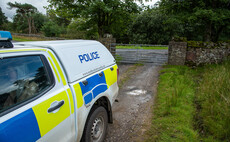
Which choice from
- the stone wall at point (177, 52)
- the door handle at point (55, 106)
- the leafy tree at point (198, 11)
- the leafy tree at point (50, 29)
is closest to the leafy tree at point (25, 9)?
the leafy tree at point (50, 29)

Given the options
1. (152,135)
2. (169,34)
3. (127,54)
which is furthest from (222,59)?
(169,34)

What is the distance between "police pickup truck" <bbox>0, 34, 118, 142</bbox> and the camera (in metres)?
1.62

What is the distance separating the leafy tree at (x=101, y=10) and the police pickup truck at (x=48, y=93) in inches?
335

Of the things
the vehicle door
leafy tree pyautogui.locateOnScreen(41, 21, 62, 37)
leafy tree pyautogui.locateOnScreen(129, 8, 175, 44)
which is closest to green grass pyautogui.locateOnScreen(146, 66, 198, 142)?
the vehicle door

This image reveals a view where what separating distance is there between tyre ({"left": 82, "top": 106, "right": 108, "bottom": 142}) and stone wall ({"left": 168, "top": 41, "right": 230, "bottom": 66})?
28.9 ft

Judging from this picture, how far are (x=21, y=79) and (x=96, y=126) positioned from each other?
1.74 meters

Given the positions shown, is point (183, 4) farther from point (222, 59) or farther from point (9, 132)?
point (9, 132)

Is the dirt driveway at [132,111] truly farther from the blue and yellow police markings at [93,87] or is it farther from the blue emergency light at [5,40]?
the blue emergency light at [5,40]

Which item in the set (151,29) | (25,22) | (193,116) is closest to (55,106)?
(193,116)

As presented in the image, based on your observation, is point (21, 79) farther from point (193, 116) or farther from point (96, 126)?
→ point (193, 116)

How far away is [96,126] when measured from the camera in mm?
3092

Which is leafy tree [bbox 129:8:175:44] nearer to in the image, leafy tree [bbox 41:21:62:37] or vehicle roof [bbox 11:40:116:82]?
leafy tree [bbox 41:21:62:37]

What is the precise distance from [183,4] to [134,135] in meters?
14.4

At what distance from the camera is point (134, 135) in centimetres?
368
